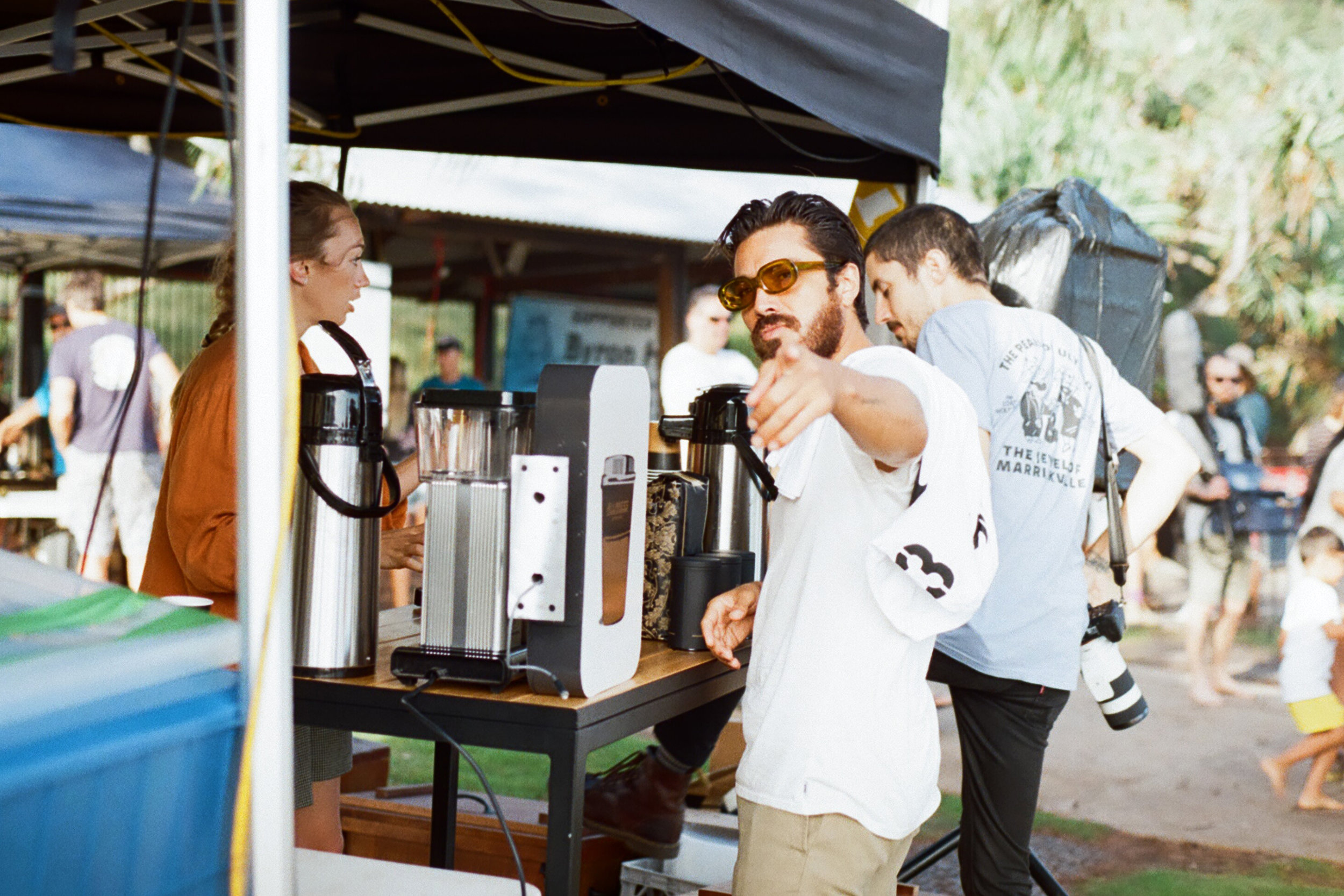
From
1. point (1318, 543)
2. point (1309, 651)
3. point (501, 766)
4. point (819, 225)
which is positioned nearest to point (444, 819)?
point (819, 225)

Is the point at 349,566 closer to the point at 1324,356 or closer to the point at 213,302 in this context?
the point at 213,302

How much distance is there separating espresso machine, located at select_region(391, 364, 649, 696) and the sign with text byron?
8180mm

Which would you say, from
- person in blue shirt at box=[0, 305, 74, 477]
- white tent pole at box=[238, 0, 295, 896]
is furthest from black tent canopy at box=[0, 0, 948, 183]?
person in blue shirt at box=[0, 305, 74, 477]

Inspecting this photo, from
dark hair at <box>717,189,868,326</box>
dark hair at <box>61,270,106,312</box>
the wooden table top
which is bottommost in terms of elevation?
the wooden table top

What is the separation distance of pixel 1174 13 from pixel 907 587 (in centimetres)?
1284

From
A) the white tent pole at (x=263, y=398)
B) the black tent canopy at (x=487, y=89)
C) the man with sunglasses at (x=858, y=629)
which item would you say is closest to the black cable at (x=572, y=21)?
the black tent canopy at (x=487, y=89)

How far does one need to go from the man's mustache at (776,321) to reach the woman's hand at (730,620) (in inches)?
16.8

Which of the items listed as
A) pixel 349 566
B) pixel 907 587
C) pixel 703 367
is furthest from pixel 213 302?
pixel 703 367

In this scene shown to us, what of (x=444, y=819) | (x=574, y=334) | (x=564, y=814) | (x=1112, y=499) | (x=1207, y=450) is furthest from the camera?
(x=574, y=334)

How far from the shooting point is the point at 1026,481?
261 centimetres

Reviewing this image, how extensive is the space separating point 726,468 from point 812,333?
0.58m

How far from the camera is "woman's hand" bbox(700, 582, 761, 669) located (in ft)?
6.68

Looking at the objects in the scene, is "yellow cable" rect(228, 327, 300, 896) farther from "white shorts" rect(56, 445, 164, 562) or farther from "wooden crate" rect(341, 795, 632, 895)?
"white shorts" rect(56, 445, 164, 562)

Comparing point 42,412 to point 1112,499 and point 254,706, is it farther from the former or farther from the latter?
point 254,706
